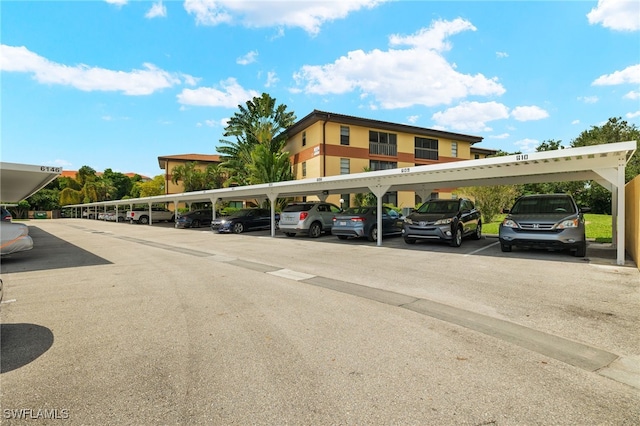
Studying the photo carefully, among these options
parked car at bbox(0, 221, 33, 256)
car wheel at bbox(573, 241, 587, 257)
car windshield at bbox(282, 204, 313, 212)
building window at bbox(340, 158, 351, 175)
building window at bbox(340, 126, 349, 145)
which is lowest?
car wheel at bbox(573, 241, 587, 257)

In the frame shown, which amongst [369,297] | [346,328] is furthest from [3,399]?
[369,297]

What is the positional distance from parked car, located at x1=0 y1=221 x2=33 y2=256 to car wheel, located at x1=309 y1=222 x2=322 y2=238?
9726 mm

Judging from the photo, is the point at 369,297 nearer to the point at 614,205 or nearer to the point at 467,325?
the point at 467,325

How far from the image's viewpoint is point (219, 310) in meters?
4.66

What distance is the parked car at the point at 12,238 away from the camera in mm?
8562

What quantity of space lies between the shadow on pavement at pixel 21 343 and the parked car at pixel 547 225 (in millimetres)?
9878

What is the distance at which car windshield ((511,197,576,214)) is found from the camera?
8797 millimetres

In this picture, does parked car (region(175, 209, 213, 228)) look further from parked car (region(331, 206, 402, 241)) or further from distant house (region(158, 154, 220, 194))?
distant house (region(158, 154, 220, 194))

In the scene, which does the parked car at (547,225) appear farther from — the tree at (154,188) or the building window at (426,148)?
the tree at (154,188)

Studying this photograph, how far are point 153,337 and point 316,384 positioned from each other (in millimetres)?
2177

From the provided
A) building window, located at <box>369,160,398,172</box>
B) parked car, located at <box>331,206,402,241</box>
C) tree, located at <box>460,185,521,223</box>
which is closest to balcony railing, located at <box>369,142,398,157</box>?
building window, located at <box>369,160,398,172</box>

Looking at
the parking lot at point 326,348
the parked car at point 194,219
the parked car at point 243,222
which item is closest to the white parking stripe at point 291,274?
the parking lot at point 326,348

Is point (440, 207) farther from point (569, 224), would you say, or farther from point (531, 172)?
point (569, 224)

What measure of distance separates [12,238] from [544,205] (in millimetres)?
14742
